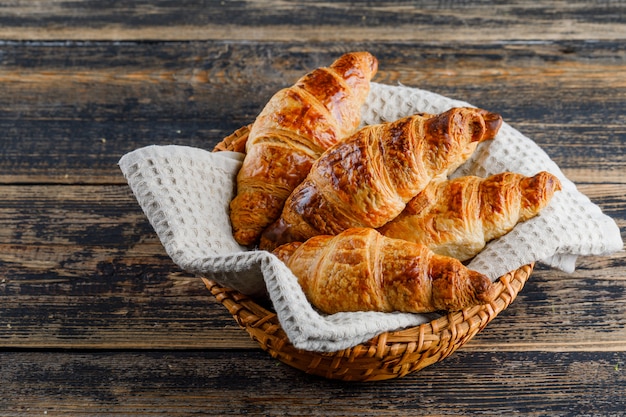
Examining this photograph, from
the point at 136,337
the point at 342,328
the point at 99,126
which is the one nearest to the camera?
the point at 342,328

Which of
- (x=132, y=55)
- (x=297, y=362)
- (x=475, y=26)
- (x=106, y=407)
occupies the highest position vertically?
(x=475, y=26)

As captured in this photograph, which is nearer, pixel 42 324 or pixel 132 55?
pixel 42 324

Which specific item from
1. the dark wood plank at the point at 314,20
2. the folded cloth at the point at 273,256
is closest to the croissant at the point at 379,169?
the folded cloth at the point at 273,256

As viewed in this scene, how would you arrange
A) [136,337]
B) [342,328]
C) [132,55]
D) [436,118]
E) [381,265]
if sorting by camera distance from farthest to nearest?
[132,55] → [136,337] → [436,118] → [381,265] → [342,328]

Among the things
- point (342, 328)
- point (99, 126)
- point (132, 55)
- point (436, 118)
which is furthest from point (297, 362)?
point (132, 55)

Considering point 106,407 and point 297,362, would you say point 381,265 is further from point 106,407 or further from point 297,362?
point 106,407

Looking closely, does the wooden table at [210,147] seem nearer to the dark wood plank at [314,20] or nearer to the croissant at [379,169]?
the dark wood plank at [314,20]

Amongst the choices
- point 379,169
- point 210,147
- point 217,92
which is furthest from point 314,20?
point 379,169

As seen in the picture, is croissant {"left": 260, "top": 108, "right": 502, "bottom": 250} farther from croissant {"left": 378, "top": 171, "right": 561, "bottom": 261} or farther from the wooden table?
the wooden table
